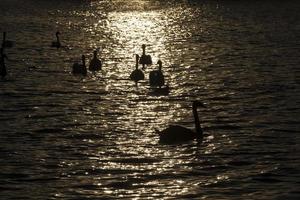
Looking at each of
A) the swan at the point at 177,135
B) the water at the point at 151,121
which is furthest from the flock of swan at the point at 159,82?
the water at the point at 151,121

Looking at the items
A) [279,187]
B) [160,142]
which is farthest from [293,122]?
[279,187]

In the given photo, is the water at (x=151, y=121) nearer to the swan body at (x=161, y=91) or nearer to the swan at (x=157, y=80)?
the swan body at (x=161, y=91)

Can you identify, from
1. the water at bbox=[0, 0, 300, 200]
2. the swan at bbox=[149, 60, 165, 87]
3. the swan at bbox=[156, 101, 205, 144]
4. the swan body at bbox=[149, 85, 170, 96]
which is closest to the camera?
the water at bbox=[0, 0, 300, 200]

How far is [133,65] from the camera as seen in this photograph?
58.9m

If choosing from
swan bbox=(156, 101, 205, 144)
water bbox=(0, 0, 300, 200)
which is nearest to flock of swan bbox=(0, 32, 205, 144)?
swan bbox=(156, 101, 205, 144)

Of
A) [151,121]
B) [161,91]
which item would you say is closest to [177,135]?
[151,121]

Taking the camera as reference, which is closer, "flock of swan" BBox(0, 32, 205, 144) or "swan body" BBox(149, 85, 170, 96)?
"flock of swan" BBox(0, 32, 205, 144)

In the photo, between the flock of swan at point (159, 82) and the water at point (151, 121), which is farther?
the flock of swan at point (159, 82)

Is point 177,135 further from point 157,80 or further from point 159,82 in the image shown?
point 157,80

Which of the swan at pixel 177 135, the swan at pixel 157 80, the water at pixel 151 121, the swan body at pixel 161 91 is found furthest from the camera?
the swan at pixel 157 80

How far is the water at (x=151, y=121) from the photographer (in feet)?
86.7

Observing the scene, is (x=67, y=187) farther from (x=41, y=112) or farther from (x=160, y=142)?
(x=41, y=112)

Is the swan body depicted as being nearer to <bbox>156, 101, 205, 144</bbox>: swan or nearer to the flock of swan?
the flock of swan

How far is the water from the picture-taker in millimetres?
26438
